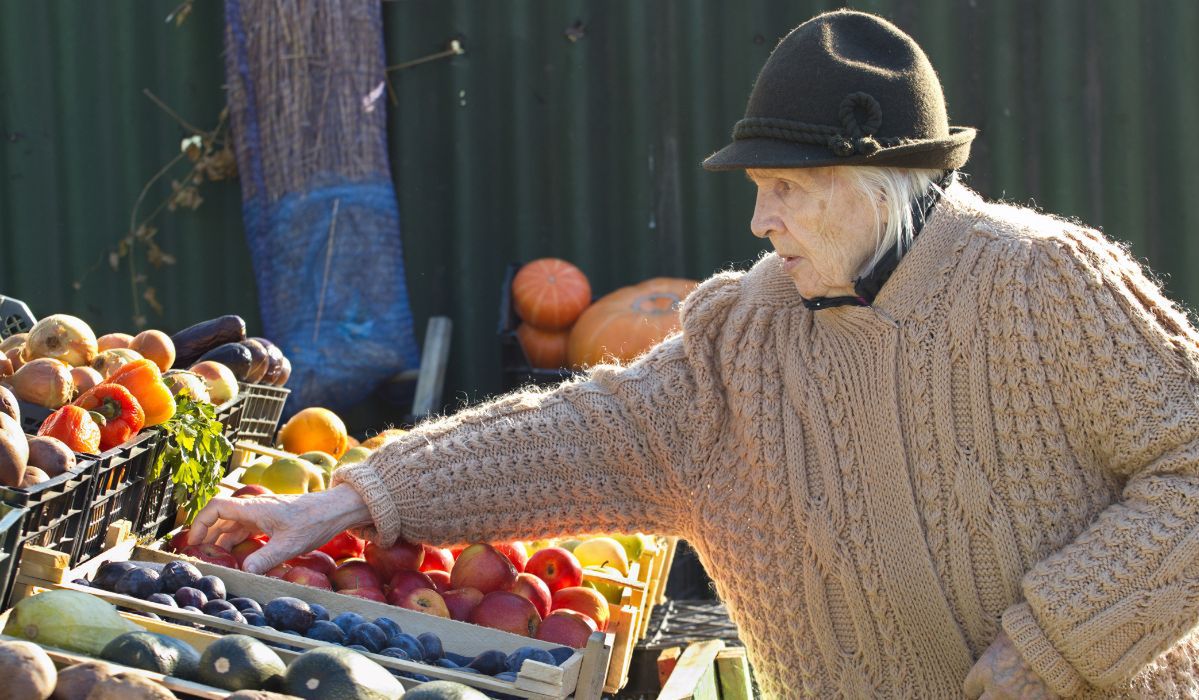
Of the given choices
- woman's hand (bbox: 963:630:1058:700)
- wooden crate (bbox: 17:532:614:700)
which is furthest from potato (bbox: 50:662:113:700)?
woman's hand (bbox: 963:630:1058:700)

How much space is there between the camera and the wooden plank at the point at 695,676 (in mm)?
2559

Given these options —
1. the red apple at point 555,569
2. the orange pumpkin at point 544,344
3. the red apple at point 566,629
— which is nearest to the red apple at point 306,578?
the red apple at point 566,629

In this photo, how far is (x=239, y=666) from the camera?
1.74 meters

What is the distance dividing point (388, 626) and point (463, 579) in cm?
59

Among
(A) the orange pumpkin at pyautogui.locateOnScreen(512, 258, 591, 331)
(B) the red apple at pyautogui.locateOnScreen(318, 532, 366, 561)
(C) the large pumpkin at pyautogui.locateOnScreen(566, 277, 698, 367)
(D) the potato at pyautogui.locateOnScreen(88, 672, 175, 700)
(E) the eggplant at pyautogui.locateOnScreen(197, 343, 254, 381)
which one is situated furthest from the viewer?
(A) the orange pumpkin at pyautogui.locateOnScreen(512, 258, 591, 331)

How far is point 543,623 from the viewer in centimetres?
262

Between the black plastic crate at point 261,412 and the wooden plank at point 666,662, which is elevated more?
the black plastic crate at point 261,412

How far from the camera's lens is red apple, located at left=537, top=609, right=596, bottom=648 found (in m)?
2.57

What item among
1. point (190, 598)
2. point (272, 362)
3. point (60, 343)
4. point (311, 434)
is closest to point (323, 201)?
point (311, 434)

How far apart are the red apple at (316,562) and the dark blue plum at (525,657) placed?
632 mm

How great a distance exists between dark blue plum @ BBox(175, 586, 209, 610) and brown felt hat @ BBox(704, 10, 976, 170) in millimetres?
1216

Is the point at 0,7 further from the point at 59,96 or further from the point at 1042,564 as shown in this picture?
the point at 1042,564

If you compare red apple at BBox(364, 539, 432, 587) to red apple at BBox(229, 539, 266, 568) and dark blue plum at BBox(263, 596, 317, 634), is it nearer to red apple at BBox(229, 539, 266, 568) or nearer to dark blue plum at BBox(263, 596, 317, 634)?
red apple at BBox(229, 539, 266, 568)

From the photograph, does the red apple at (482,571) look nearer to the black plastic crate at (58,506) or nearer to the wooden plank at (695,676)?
the wooden plank at (695,676)
